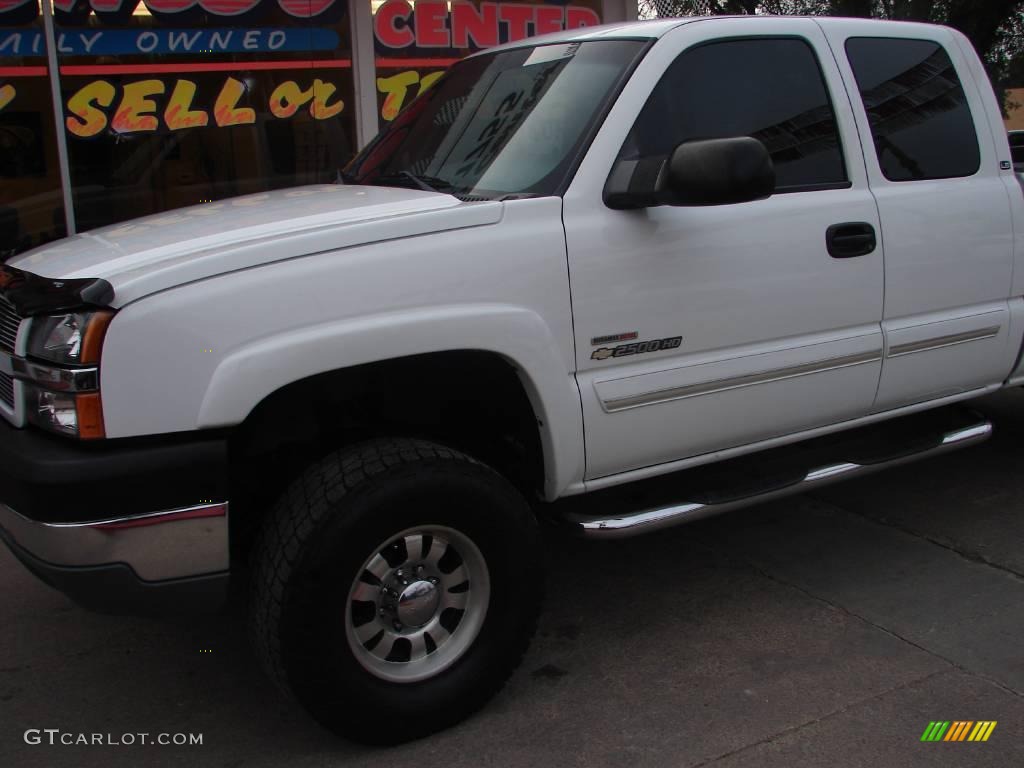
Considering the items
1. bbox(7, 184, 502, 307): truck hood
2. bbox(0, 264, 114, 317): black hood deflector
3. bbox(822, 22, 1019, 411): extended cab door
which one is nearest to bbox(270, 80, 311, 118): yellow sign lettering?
bbox(7, 184, 502, 307): truck hood

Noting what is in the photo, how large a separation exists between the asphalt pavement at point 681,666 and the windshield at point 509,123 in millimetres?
1603

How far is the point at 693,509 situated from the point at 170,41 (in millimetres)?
5891

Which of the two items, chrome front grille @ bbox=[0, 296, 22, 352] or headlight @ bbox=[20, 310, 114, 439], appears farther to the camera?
chrome front grille @ bbox=[0, 296, 22, 352]

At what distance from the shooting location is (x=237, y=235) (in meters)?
2.94

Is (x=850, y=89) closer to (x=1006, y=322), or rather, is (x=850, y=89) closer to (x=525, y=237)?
(x=1006, y=322)

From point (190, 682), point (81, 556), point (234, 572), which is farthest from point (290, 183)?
point (81, 556)

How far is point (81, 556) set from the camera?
2650mm

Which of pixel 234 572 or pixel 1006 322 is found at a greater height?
pixel 1006 322

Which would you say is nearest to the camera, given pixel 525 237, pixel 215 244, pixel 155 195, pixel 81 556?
pixel 81 556

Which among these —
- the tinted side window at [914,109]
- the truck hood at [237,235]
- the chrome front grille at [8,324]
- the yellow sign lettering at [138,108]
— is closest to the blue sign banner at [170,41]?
the yellow sign lettering at [138,108]

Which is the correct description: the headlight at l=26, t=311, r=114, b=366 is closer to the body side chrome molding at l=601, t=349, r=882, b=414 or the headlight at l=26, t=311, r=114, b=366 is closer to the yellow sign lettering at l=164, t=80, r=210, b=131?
the body side chrome molding at l=601, t=349, r=882, b=414

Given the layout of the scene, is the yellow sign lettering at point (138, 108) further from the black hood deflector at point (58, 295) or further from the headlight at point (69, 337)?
the headlight at point (69, 337)

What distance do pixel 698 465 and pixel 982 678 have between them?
1.11m

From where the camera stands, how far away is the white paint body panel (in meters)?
2.71
